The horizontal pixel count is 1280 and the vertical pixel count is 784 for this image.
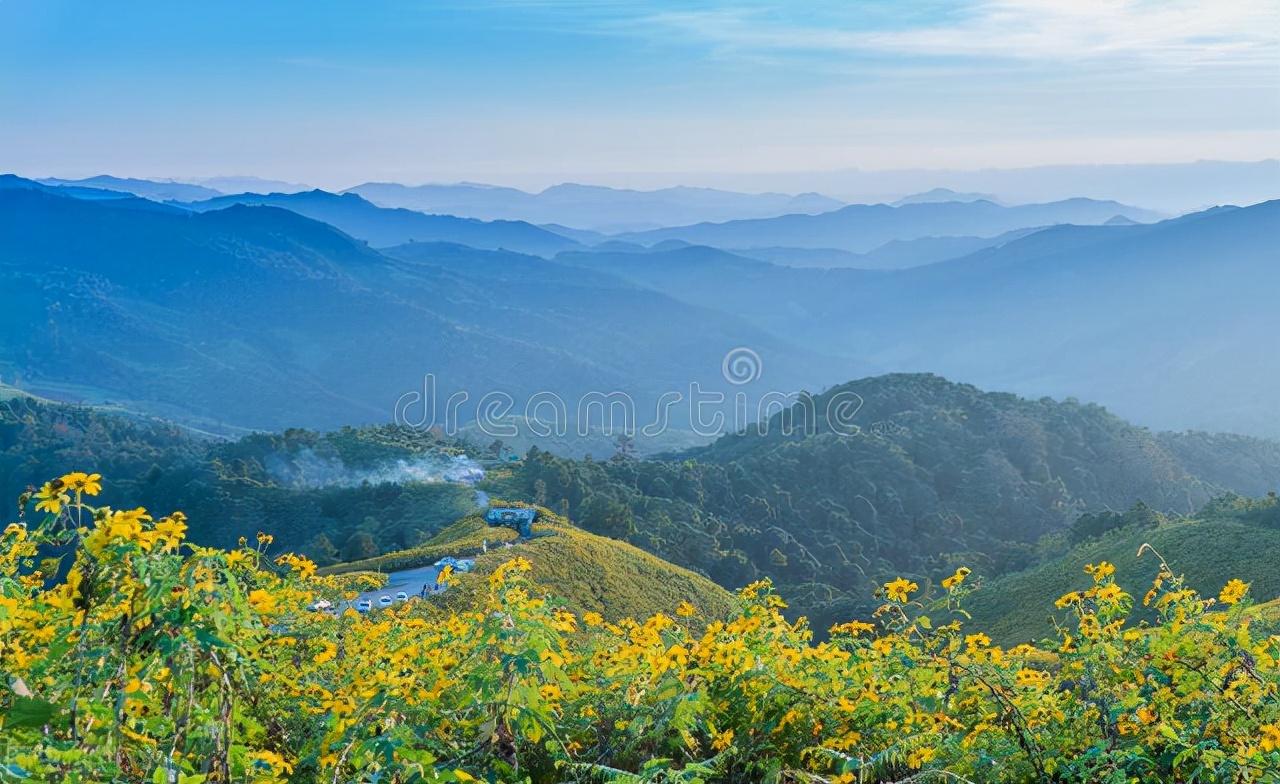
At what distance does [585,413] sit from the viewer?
179875 mm

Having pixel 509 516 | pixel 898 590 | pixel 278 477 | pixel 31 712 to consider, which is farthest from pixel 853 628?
pixel 278 477

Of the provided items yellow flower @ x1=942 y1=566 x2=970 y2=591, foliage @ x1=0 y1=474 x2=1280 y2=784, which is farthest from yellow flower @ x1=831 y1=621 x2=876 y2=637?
yellow flower @ x1=942 y1=566 x2=970 y2=591

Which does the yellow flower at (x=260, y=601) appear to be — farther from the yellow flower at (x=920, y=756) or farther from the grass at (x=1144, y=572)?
the grass at (x=1144, y=572)

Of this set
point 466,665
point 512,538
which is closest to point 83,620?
point 466,665

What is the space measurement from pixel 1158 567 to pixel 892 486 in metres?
31.6

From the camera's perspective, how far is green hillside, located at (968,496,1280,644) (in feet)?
78.0

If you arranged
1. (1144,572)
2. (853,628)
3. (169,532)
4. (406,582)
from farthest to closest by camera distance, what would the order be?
(1144,572) → (406,582) → (853,628) → (169,532)

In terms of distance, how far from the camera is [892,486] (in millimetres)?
57188

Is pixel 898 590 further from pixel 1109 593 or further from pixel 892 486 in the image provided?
pixel 892 486

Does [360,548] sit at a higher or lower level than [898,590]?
lower

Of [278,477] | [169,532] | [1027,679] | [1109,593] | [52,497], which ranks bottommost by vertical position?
[278,477]

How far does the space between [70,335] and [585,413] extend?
107 metres

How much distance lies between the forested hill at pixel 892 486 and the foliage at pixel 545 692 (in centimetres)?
2902

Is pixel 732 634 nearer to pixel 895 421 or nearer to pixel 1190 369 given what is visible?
pixel 895 421
